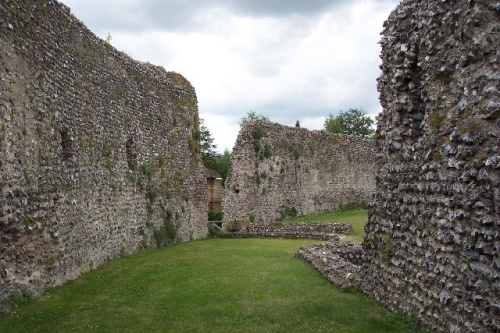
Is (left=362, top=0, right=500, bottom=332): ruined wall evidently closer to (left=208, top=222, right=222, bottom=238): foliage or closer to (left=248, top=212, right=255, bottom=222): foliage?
(left=208, top=222, right=222, bottom=238): foliage

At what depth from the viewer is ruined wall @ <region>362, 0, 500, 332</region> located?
5.89 metres

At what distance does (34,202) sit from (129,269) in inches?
159

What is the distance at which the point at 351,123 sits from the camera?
288 ft

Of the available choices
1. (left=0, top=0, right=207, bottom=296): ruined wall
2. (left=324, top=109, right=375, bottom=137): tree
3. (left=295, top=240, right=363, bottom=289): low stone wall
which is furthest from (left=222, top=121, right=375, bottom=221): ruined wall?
(left=324, top=109, right=375, bottom=137): tree

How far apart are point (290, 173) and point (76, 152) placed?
62.9 feet

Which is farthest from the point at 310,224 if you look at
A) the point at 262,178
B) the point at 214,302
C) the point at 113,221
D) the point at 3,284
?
the point at 3,284

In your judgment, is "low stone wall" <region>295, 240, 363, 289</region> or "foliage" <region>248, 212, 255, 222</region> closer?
"low stone wall" <region>295, 240, 363, 289</region>

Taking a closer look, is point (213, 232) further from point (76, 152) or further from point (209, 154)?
point (209, 154)

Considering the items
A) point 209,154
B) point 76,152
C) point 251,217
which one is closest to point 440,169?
point 76,152

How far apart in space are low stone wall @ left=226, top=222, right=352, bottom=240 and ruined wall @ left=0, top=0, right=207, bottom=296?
11.4ft

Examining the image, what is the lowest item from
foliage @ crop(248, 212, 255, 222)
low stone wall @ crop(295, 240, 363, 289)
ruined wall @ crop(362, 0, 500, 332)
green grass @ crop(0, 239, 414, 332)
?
green grass @ crop(0, 239, 414, 332)

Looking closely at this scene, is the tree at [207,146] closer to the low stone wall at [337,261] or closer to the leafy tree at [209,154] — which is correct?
the leafy tree at [209,154]

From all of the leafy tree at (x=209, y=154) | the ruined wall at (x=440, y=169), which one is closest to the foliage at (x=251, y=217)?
the ruined wall at (x=440, y=169)

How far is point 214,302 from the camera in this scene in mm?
9898
